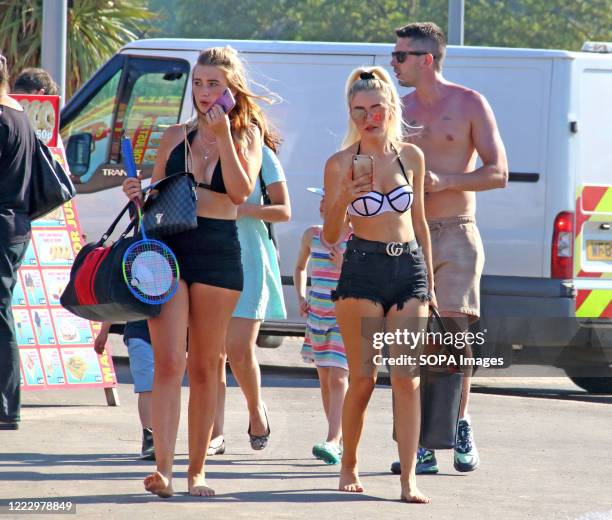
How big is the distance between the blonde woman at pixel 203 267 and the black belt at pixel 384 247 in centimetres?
54

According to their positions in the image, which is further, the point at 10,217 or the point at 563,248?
the point at 563,248

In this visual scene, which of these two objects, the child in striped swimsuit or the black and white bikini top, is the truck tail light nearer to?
the child in striped swimsuit

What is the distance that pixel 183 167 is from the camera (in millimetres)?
6445

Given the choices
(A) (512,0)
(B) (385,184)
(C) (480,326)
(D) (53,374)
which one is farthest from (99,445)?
(A) (512,0)

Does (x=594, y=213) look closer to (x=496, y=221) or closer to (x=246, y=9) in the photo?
(x=496, y=221)

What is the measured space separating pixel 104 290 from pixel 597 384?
664 cm

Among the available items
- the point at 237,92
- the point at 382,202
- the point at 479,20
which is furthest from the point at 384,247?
the point at 479,20

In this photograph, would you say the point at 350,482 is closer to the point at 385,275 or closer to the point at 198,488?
the point at 198,488

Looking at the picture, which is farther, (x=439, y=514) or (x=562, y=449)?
(x=562, y=449)

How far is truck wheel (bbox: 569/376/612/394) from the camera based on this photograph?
11984 mm

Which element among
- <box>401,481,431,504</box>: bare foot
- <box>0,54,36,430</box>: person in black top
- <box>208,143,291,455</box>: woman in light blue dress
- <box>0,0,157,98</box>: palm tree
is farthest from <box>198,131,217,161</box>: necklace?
<box>0,0,157,98</box>: palm tree

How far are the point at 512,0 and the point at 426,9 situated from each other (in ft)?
16.0

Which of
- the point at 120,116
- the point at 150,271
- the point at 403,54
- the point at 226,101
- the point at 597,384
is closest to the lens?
the point at 150,271

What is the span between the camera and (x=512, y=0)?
60.5 meters
